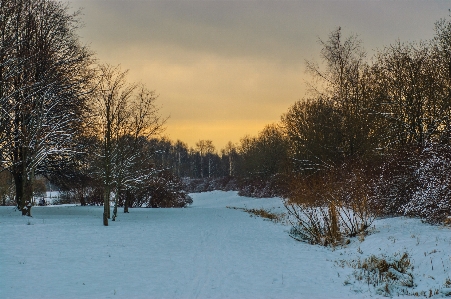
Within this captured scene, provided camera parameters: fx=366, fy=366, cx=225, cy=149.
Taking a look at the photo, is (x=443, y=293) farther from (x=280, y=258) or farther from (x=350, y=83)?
(x=350, y=83)

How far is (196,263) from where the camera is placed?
36.1ft

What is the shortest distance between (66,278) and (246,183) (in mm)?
52819

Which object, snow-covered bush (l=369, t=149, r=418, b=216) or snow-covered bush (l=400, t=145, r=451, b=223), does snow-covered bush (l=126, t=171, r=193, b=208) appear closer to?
snow-covered bush (l=369, t=149, r=418, b=216)

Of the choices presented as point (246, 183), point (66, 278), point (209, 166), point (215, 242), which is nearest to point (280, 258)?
point (215, 242)

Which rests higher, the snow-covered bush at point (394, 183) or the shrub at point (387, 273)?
the snow-covered bush at point (394, 183)

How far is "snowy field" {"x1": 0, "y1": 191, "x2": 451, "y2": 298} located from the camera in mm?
8250

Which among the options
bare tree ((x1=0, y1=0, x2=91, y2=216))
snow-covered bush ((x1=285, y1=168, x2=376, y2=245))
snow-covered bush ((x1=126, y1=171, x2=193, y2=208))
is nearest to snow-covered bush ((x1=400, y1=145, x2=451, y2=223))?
snow-covered bush ((x1=285, y1=168, x2=376, y2=245))

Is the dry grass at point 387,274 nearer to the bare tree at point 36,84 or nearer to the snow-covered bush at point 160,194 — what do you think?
the bare tree at point 36,84

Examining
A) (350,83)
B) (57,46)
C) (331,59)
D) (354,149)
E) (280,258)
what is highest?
(57,46)

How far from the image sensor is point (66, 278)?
9.02 metres

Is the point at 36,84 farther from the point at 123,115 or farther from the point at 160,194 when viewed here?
the point at 160,194

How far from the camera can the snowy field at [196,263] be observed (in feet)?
27.1

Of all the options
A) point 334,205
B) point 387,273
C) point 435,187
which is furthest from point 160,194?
point 387,273

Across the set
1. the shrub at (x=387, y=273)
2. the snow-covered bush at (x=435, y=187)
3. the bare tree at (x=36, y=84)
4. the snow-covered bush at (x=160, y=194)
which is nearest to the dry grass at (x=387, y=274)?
the shrub at (x=387, y=273)
